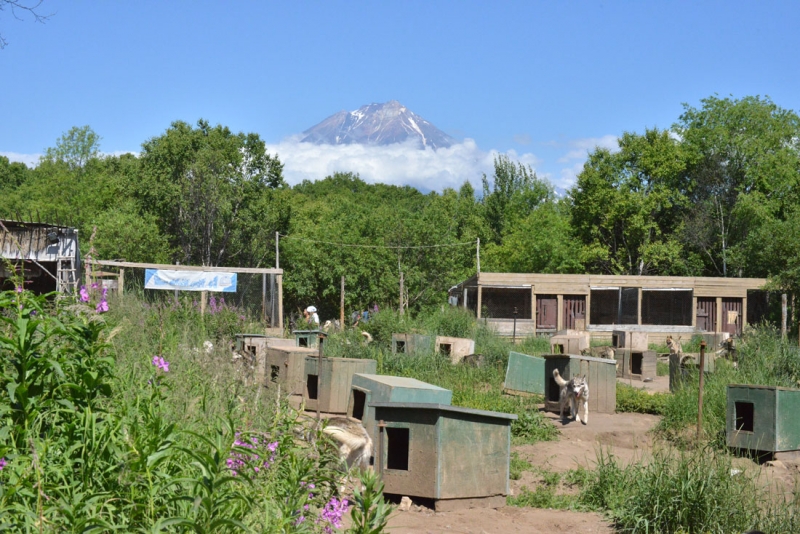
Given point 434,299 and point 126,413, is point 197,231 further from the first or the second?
point 126,413

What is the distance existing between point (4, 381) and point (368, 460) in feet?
13.0

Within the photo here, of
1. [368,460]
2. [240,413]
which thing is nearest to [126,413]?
[240,413]

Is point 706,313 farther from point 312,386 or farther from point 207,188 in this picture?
point 312,386

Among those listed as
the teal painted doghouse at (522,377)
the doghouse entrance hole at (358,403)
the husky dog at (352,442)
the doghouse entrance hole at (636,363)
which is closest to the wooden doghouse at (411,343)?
the teal painted doghouse at (522,377)

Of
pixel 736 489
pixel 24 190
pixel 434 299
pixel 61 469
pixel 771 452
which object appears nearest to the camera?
pixel 61 469

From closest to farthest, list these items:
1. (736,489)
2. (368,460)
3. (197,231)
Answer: (736,489) < (368,460) < (197,231)

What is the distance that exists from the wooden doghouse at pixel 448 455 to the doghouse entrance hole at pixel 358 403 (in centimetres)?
190

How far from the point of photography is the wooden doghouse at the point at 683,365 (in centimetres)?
1405

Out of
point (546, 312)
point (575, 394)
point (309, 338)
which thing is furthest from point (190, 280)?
point (546, 312)

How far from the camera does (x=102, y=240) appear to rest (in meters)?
33.9

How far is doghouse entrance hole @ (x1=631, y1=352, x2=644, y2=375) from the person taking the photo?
64.6 ft

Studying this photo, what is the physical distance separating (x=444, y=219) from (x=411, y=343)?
31446 millimetres

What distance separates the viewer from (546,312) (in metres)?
31.9

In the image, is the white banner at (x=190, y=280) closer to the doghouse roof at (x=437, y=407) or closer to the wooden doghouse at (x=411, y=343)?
the wooden doghouse at (x=411, y=343)
